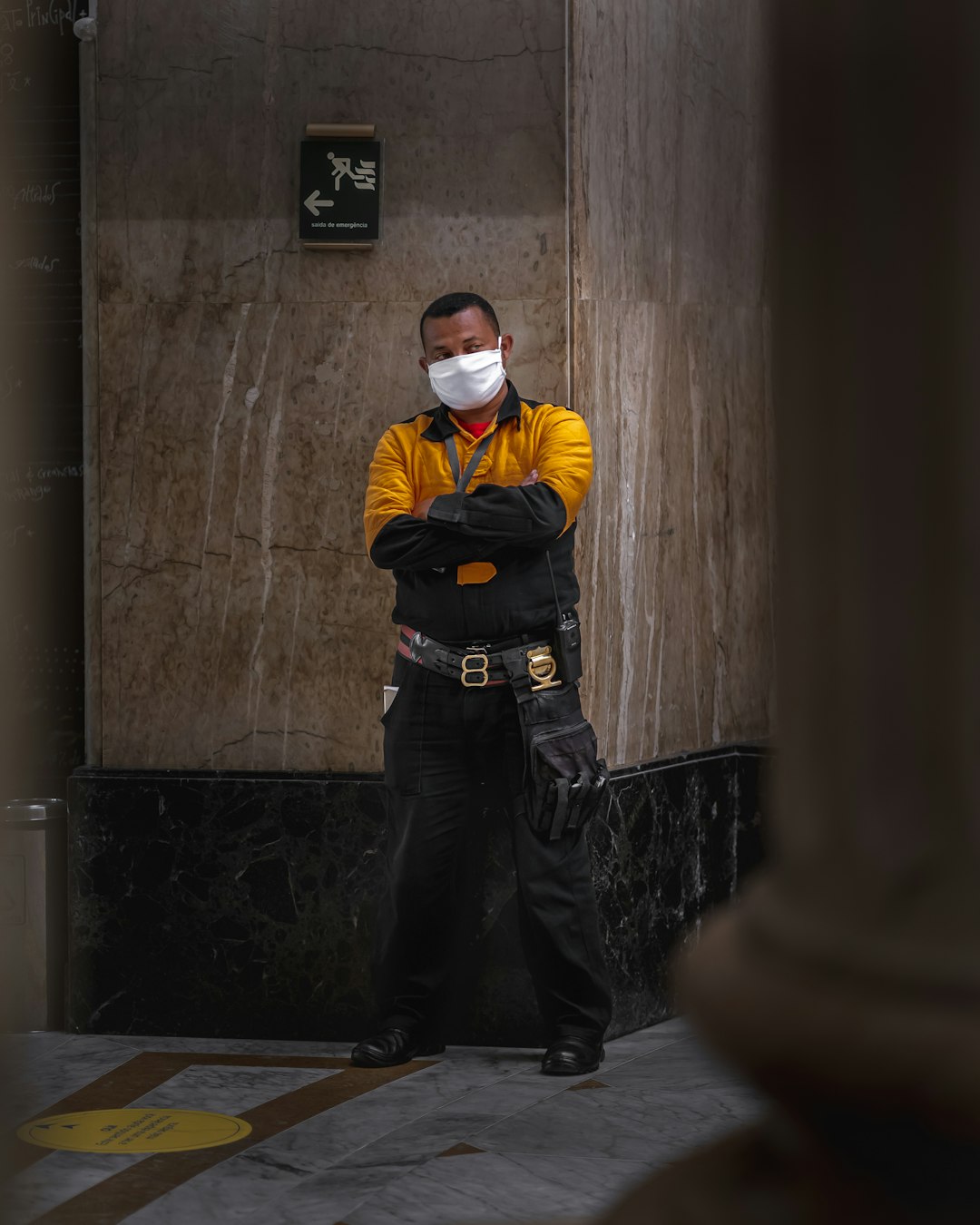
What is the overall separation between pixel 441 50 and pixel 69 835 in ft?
8.41

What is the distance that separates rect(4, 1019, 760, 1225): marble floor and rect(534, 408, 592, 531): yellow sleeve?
1.48 meters

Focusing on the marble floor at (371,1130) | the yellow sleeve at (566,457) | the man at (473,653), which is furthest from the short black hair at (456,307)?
the marble floor at (371,1130)

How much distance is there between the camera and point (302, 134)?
4641mm

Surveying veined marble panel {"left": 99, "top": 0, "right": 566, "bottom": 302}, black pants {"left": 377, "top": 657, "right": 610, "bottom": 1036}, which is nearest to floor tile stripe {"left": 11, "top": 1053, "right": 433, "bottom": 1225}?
black pants {"left": 377, "top": 657, "right": 610, "bottom": 1036}

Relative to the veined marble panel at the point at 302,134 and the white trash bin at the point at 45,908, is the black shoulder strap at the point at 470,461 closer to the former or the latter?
the veined marble panel at the point at 302,134

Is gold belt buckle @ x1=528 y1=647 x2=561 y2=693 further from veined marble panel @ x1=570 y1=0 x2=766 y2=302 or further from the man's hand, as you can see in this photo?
veined marble panel @ x1=570 y1=0 x2=766 y2=302

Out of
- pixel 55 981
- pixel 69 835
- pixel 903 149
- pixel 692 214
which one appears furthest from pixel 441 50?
pixel 903 149

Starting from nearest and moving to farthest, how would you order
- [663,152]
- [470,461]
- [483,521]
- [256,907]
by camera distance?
1. [483,521]
2. [470,461]
3. [256,907]
4. [663,152]

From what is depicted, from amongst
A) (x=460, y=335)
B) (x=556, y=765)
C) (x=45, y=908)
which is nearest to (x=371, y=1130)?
(x=556, y=765)

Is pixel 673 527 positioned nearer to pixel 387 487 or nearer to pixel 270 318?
pixel 387 487

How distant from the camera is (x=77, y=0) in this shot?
4.35 metres

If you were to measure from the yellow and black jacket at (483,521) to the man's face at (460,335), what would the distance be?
0.15m

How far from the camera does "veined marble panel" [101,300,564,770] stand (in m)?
4.66

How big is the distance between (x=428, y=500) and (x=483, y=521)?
0.20 meters
